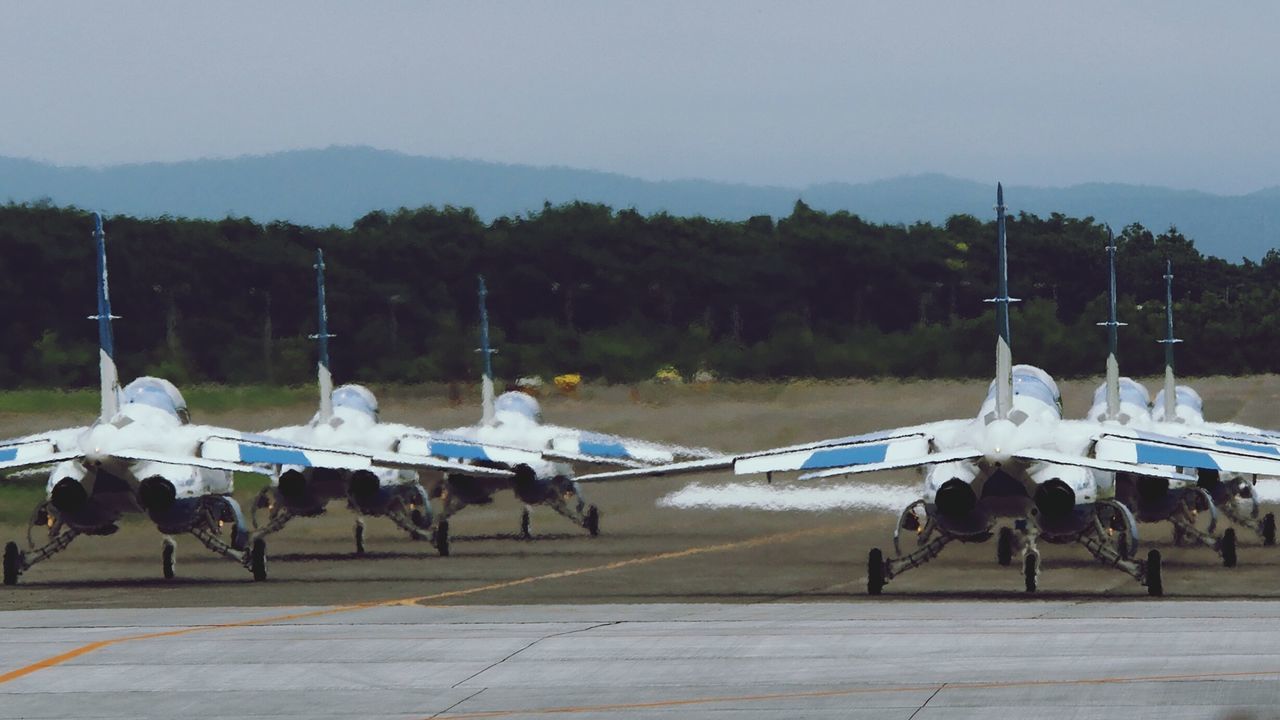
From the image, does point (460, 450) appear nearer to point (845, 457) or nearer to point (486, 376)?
point (486, 376)

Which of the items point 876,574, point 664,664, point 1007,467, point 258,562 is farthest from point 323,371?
point 664,664

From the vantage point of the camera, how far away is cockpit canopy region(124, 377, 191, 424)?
32656mm

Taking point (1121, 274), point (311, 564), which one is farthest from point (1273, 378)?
point (311, 564)

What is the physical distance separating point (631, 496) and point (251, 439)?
1899 cm

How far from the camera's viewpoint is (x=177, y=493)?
31625 mm

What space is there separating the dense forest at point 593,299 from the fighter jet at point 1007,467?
25.2m

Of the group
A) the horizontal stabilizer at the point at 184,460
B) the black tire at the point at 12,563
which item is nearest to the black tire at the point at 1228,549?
the horizontal stabilizer at the point at 184,460

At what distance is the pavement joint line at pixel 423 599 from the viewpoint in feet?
65.7

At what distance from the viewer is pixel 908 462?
26.3 m

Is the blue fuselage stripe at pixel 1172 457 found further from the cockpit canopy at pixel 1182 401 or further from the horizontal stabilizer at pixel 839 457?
the cockpit canopy at pixel 1182 401

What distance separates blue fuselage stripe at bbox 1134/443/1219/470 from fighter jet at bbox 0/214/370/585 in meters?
11.2

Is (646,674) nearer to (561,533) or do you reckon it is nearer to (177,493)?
(177,493)

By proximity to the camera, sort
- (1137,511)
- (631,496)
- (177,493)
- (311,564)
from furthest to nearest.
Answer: (631,496), (311,564), (1137,511), (177,493)

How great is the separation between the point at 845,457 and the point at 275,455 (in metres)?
9.20
